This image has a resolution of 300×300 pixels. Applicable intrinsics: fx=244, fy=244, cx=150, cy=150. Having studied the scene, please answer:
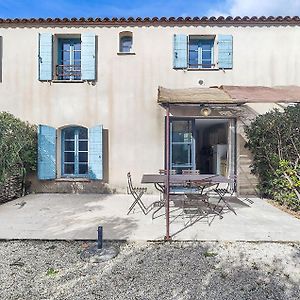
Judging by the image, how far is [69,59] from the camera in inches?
430

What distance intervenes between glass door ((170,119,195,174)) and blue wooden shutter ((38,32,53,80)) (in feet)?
18.5

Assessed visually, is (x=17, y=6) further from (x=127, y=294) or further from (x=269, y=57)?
(x=127, y=294)

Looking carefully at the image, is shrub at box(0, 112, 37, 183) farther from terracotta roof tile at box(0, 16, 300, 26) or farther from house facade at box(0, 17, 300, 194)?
terracotta roof tile at box(0, 16, 300, 26)

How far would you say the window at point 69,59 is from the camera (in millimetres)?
10855

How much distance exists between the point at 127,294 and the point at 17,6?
13975mm

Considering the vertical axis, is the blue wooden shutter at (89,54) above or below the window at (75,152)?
above

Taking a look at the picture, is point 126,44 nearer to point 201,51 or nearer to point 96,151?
point 201,51

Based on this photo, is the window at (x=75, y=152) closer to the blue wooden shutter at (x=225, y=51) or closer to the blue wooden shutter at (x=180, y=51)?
the blue wooden shutter at (x=180, y=51)

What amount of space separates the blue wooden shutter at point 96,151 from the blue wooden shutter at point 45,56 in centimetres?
306

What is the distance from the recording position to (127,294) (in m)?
3.43

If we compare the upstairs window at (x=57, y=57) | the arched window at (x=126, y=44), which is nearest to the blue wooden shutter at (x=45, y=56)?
the upstairs window at (x=57, y=57)

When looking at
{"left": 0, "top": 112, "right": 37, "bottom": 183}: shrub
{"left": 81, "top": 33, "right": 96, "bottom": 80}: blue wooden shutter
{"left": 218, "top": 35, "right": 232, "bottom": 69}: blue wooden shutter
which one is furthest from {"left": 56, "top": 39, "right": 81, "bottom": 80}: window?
{"left": 218, "top": 35, "right": 232, "bottom": 69}: blue wooden shutter

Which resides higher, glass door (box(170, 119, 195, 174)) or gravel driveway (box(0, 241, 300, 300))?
glass door (box(170, 119, 195, 174))

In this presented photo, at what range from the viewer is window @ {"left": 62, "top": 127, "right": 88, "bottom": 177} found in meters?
10.6
